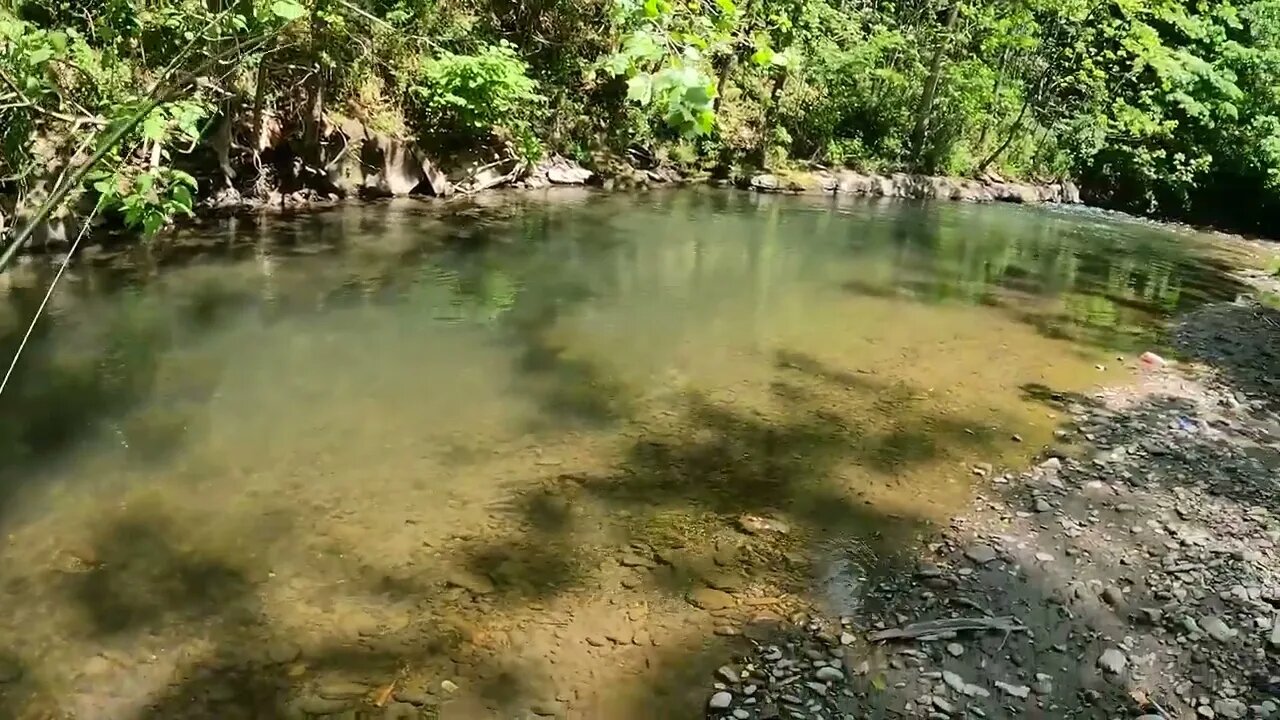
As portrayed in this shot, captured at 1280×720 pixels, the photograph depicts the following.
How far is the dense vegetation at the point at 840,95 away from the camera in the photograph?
15.1m

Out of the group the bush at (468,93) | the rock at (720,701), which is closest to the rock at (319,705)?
the rock at (720,701)

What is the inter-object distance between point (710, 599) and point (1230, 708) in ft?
8.04

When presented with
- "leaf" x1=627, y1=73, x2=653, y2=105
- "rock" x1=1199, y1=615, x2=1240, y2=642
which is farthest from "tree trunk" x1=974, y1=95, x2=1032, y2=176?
"leaf" x1=627, y1=73, x2=653, y2=105

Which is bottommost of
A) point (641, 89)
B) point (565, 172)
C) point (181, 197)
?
point (565, 172)

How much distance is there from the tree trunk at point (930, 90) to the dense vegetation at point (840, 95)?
79 millimetres

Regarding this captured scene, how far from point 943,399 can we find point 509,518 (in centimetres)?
427

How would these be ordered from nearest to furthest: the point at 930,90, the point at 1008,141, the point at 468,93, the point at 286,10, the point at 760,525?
the point at 286,10
the point at 760,525
the point at 468,93
the point at 930,90
the point at 1008,141

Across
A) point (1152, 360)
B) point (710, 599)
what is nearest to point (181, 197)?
point (710, 599)

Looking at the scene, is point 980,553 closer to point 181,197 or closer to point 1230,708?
point 1230,708

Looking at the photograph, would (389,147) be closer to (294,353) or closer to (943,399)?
(294,353)

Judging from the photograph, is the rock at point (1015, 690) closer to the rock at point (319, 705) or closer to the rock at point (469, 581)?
the rock at point (469, 581)

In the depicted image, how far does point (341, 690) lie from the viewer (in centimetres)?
403

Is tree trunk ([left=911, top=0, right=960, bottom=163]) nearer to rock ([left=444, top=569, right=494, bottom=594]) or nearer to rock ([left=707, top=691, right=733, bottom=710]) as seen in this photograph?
rock ([left=444, top=569, right=494, bottom=594])

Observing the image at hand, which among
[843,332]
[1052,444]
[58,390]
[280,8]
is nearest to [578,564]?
[280,8]
